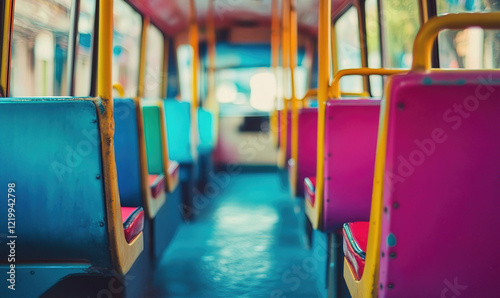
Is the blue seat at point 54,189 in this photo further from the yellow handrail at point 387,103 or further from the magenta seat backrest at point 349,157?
the magenta seat backrest at point 349,157

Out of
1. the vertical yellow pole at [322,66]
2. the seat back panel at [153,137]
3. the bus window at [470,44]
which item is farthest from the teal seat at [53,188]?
the bus window at [470,44]

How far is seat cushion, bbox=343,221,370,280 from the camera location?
1.28m

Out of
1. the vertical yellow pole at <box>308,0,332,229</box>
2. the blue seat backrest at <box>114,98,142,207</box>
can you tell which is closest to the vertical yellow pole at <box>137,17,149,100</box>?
the blue seat backrest at <box>114,98,142,207</box>

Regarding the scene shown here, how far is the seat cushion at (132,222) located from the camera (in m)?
1.71

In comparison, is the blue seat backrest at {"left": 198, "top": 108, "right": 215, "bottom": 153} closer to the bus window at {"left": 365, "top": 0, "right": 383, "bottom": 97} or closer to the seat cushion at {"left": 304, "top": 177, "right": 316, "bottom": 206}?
the bus window at {"left": 365, "top": 0, "right": 383, "bottom": 97}

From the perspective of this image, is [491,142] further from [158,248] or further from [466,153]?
[158,248]

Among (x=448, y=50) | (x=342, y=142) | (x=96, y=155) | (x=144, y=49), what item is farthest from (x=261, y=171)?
(x=96, y=155)

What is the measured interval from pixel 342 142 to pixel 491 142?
937mm

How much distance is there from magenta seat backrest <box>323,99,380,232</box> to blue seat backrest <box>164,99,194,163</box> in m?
2.23

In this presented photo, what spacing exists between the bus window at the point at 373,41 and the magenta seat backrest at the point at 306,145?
1.06 metres

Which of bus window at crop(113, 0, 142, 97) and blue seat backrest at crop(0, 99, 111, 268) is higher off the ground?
bus window at crop(113, 0, 142, 97)

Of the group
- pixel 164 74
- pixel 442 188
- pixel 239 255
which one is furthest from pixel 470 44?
pixel 164 74

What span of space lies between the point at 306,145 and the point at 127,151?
132 cm

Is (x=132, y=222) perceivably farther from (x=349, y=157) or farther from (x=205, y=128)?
(x=205, y=128)
